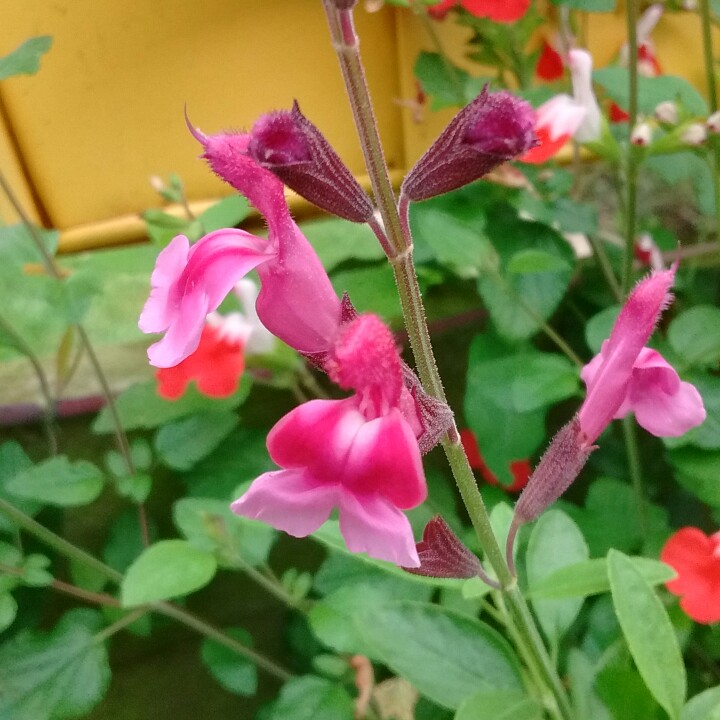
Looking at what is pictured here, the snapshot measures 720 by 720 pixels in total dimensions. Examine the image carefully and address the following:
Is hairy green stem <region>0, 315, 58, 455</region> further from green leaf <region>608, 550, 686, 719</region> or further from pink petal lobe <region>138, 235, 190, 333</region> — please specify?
green leaf <region>608, 550, 686, 719</region>

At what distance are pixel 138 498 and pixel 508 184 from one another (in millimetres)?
523

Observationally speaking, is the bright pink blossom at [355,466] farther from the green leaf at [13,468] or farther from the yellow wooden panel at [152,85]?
the yellow wooden panel at [152,85]

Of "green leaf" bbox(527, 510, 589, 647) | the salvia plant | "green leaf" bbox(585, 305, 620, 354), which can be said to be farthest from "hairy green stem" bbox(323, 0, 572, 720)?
"green leaf" bbox(585, 305, 620, 354)

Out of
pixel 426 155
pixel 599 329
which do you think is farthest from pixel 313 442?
pixel 599 329

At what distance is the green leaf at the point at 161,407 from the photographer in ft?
2.43

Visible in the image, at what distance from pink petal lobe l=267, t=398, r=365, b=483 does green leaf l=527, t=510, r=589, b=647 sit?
30 cm

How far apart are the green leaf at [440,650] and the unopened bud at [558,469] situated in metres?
0.12

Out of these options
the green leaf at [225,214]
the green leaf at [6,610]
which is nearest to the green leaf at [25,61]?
the green leaf at [225,214]

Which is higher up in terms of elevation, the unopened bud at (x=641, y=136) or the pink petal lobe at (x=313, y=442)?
the pink petal lobe at (x=313, y=442)

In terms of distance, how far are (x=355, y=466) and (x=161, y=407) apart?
1.79 feet

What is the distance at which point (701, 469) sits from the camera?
0.61 meters

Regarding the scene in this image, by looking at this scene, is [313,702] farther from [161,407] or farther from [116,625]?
[161,407]

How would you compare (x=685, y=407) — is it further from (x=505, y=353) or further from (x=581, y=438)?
(x=505, y=353)

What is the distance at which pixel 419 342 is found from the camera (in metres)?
0.31
